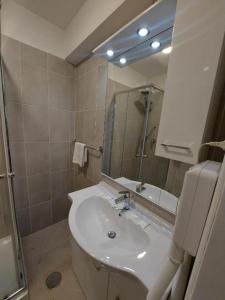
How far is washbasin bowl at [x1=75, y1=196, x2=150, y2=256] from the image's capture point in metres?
0.84

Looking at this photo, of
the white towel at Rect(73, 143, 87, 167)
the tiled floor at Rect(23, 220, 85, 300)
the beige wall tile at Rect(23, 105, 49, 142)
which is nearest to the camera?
the tiled floor at Rect(23, 220, 85, 300)

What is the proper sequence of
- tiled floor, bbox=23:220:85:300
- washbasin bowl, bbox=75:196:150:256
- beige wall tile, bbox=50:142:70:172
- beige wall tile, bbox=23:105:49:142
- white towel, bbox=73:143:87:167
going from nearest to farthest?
washbasin bowl, bbox=75:196:150:256 < tiled floor, bbox=23:220:85:300 < beige wall tile, bbox=23:105:49:142 < white towel, bbox=73:143:87:167 < beige wall tile, bbox=50:142:70:172

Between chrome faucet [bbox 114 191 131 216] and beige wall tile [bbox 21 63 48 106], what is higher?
beige wall tile [bbox 21 63 48 106]

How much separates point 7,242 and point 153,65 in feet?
6.35

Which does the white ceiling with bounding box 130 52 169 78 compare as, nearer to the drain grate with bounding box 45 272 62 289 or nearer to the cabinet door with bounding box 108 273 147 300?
the cabinet door with bounding box 108 273 147 300

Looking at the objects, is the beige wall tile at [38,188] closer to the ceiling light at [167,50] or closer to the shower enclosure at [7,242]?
the shower enclosure at [7,242]

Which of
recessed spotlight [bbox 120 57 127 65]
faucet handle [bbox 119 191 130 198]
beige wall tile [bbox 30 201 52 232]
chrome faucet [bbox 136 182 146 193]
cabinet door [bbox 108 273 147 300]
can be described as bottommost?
beige wall tile [bbox 30 201 52 232]

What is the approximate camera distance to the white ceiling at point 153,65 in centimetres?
87

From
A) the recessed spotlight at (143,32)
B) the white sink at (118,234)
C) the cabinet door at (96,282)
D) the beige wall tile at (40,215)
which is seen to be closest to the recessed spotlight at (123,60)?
the recessed spotlight at (143,32)

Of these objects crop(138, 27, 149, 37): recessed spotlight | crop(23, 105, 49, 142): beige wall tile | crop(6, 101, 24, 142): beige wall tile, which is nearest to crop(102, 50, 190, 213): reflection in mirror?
crop(138, 27, 149, 37): recessed spotlight

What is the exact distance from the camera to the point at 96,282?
96cm

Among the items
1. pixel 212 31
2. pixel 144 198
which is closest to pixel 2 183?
pixel 144 198

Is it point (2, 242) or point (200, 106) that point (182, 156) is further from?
point (2, 242)

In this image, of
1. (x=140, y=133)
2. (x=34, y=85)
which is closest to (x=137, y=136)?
(x=140, y=133)
